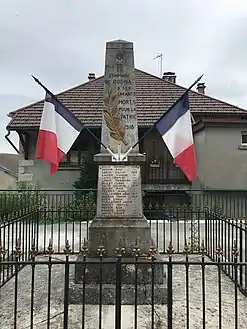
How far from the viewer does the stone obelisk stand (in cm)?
527

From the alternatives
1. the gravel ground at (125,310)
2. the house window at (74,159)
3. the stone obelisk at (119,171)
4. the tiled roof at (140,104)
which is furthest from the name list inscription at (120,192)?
the house window at (74,159)

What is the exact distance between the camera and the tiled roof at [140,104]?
56.2 feet

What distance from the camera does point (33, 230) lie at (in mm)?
8078

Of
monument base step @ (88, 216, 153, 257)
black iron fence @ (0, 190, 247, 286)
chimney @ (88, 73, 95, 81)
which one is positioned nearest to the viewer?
monument base step @ (88, 216, 153, 257)

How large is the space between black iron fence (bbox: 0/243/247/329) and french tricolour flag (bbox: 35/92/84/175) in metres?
1.67

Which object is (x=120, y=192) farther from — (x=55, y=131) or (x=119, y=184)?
(x=55, y=131)

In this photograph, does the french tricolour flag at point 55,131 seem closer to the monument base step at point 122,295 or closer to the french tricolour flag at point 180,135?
the french tricolour flag at point 180,135

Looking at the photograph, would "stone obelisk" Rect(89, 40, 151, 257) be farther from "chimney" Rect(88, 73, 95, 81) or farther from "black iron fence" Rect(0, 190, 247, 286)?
"chimney" Rect(88, 73, 95, 81)

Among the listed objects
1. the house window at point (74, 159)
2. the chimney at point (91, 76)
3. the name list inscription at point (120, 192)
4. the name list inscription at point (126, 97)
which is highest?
the chimney at point (91, 76)

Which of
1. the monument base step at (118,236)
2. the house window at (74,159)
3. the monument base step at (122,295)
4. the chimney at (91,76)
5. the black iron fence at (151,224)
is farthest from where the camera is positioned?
the chimney at (91,76)

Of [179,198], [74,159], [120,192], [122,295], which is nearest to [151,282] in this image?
[122,295]

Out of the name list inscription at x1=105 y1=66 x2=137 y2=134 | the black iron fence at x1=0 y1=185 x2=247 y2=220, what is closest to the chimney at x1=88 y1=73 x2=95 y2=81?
the black iron fence at x1=0 y1=185 x2=247 y2=220

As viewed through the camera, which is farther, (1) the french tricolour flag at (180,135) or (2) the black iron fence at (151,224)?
(2) the black iron fence at (151,224)

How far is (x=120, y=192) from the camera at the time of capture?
17.9ft
